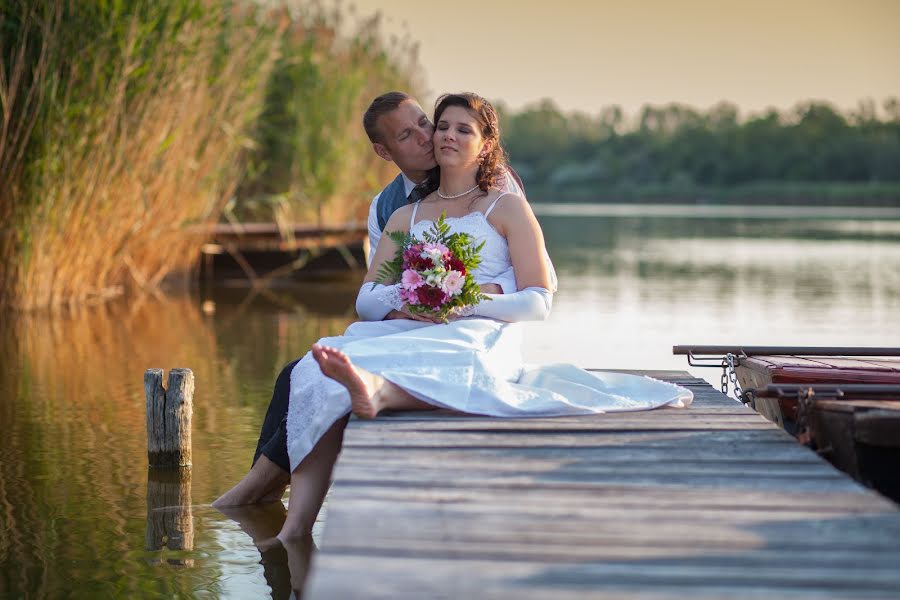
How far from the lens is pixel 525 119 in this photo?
65562 millimetres

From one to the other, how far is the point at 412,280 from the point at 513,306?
1.33 ft

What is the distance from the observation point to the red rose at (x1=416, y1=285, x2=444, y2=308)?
418 cm

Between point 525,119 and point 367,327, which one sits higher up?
point 525,119

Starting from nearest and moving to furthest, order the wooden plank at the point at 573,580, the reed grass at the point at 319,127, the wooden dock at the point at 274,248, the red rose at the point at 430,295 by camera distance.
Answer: the wooden plank at the point at 573,580
the red rose at the point at 430,295
the wooden dock at the point at 274,248
the reed grass at the point at 319,127

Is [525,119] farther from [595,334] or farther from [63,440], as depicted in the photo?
[63,440]

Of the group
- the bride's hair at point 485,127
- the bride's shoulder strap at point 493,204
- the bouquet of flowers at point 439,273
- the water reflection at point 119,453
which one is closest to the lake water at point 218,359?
the water reflection at point 119,453

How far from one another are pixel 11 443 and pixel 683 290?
876 centimetres

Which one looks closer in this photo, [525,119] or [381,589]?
A: [381,589]

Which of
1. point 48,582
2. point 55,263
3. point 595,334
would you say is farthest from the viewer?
point 55,263

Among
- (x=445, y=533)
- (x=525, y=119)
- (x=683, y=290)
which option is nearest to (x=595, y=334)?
(x=683, y=290)

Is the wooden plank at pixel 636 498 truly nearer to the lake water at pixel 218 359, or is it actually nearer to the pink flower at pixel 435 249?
the lake water at pixel 218 359

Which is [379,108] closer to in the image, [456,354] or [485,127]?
[485,127]

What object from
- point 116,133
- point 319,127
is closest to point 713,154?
point 319,127

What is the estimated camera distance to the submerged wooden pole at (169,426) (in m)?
5.26
